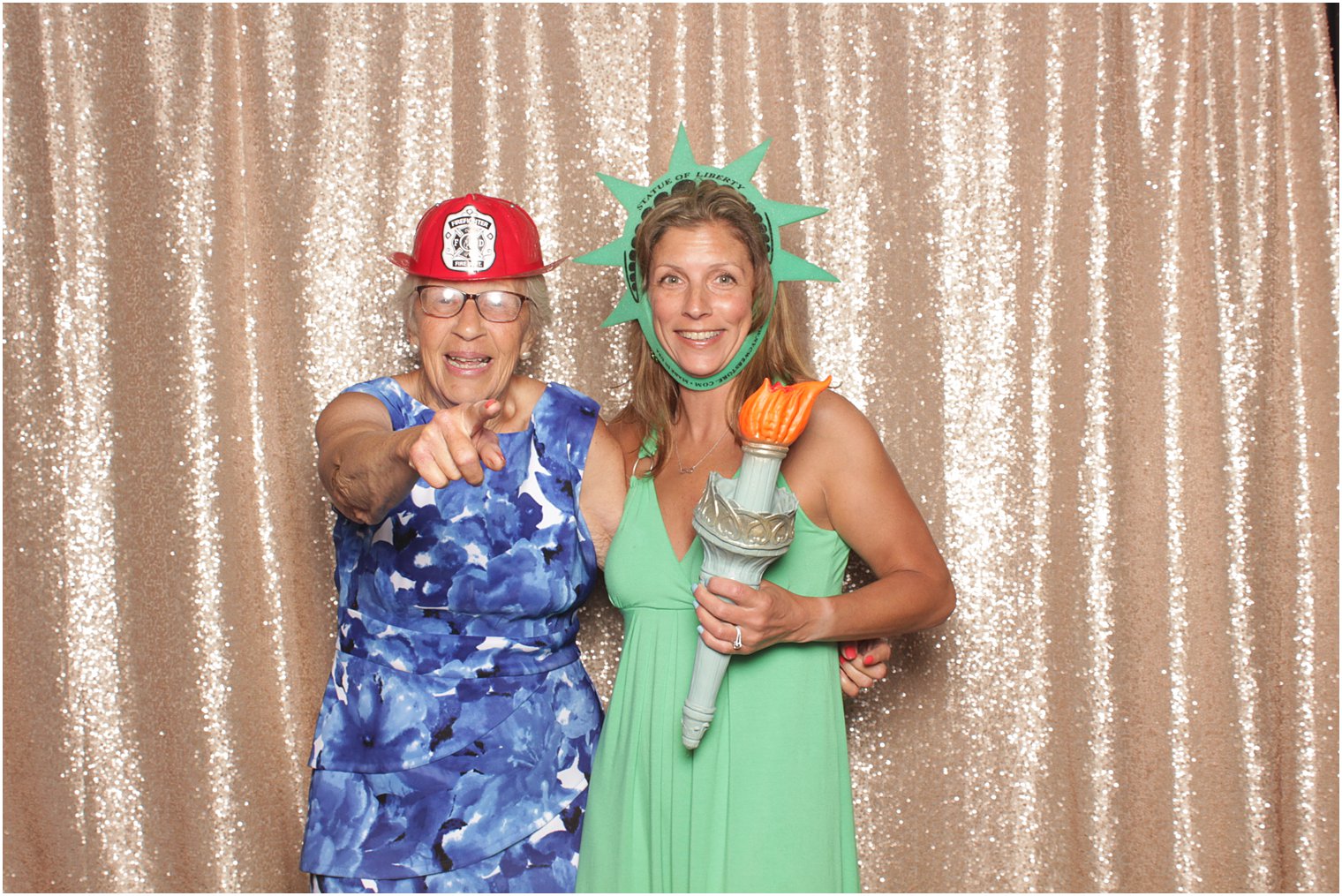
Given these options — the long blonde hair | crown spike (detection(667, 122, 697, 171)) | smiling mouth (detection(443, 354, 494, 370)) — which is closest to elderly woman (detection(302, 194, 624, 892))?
smiling mouth (detection(443, 354, 494, 370))

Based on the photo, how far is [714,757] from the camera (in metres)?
1.48

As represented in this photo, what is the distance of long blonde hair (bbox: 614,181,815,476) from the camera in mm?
1620

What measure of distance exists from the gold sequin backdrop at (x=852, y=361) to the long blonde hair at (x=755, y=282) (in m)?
0.44

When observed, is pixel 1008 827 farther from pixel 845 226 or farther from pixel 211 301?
pixel 211 301

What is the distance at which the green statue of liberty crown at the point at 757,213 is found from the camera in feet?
5.36

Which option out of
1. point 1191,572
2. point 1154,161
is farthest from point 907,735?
point 1154,161

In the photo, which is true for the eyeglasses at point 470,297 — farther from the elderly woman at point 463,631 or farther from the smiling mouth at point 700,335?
the smiling mouth at point 700,335

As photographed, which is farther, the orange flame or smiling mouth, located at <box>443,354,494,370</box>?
smiling mouth, located at <box>443,354,494,370</box>

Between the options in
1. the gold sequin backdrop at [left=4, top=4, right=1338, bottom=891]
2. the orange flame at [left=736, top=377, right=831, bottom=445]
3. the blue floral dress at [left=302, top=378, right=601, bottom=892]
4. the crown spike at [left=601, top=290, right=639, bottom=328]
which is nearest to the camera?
the orange flame at [left=736, top=377, right=831, bottom=445]

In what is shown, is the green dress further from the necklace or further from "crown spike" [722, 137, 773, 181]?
"crown spike" [722, 137, 773, 181]

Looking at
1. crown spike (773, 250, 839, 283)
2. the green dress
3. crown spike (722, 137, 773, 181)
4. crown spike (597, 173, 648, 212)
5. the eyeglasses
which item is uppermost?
crown spike (722, 137, 773, 181)

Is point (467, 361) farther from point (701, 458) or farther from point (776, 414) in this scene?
point (776, 414)

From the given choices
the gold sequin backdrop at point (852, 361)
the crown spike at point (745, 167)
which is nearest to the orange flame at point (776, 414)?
the crown spike at point (745, 167)

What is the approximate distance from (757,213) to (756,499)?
0.48 metres
